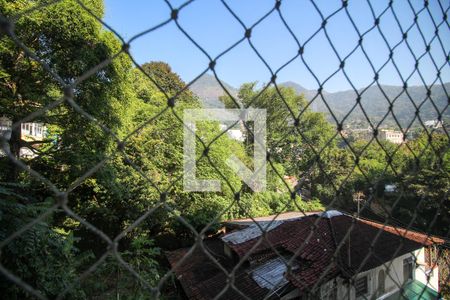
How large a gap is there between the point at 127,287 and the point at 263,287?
7.39ft

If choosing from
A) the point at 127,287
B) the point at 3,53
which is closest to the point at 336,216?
the point at 127,287

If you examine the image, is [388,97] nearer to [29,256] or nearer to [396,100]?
[396,100]

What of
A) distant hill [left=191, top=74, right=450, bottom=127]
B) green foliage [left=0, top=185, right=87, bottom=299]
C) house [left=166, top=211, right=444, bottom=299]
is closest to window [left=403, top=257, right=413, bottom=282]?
house [left=166, top=211, right=444, bottom=299]

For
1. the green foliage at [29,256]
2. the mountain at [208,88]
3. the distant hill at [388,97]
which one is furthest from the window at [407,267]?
the green foliage at [29,256]

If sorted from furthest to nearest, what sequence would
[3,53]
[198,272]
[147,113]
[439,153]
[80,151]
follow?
[147,113] → [198,272] → [80,151] → [3,53] → [439,153]

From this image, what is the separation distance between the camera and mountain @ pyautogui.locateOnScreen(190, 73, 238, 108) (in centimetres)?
74

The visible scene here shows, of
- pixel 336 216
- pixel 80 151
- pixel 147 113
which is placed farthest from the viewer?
pixel 147 113

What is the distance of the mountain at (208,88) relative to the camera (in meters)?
0.74

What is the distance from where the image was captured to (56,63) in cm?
395

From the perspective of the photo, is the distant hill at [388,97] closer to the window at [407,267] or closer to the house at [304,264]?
the house at [304,264]

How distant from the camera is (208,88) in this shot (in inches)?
465

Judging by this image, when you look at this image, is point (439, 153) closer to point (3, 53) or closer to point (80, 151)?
Result: point (80, 151)

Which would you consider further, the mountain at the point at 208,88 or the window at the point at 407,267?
the window at the point at 407,267

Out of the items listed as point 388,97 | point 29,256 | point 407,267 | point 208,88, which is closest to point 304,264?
point 407,267
